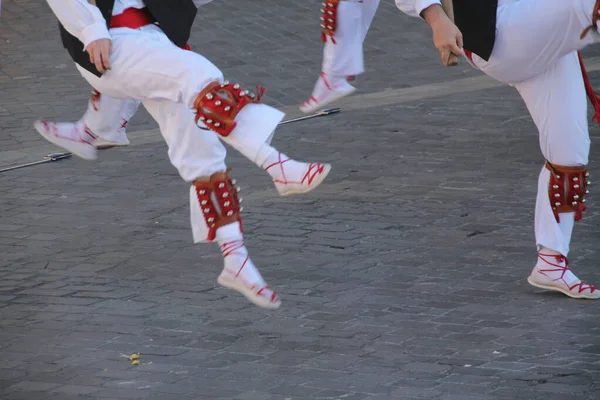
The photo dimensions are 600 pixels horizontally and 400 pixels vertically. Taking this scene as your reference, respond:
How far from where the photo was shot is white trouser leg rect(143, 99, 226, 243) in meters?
5.24

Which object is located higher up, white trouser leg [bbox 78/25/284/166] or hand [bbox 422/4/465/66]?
hand [bbox 422/4/465/66]

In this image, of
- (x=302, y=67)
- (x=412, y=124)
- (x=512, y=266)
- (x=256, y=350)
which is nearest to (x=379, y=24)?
(x=302, y=67)

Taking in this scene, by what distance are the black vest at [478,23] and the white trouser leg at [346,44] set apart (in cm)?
109

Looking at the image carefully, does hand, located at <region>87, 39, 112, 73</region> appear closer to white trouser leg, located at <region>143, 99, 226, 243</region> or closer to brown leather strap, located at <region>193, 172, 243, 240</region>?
white trouser leg, located at <region>143, 99, 226, 243</region>

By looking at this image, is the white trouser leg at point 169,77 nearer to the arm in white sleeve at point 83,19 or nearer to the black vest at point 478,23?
the arm in white sleeve at point 83,19

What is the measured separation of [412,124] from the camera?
945 centimetres

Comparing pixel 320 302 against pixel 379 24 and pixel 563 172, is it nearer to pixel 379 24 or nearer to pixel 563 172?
pixel 563 172

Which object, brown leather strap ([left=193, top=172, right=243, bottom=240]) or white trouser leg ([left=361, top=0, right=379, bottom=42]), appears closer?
brown leather strap ([left=193, top=172, right=243, bottom=240])

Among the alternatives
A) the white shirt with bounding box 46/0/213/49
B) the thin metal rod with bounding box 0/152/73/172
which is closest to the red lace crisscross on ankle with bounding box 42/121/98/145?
the white shirt with bounding box 46/0/213/49

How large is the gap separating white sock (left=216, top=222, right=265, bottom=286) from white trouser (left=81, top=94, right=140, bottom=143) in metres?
1.10

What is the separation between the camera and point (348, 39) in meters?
6.54

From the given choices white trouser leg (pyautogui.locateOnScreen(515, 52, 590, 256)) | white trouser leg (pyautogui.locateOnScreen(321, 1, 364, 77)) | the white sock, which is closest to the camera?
the white sock

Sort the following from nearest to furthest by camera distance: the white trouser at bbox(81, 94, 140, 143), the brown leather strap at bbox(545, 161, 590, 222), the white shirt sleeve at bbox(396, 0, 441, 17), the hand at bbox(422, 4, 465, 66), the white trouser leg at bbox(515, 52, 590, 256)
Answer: the hand at bbox(422, 4, 465, 66), the white shirt sleeve at bbox(396, 0, 441, 17), the white trouser leg at bbox(515, 52, 590, 256), the brown leather strap at bbox(545, 161, 590, 222), the white trouser at bbox(81, 94, 140, 143)

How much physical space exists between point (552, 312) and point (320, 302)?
113cm
